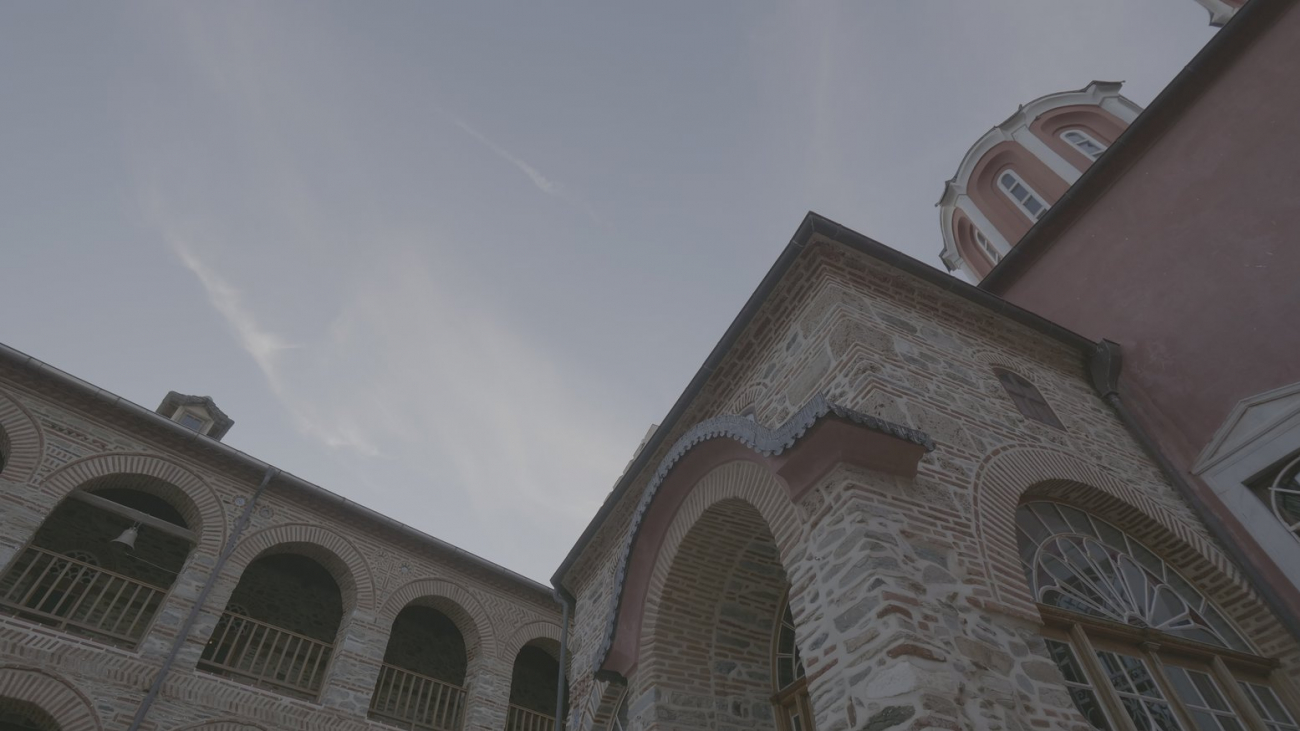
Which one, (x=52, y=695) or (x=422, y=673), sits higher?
(x=422, y=673)

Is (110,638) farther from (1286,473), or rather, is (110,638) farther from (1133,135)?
(1133,135)

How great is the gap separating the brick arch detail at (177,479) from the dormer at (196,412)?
1897 mm

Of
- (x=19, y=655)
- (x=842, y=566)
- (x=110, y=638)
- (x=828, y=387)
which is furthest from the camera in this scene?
(x=110, y=638)

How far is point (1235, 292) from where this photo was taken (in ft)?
20.1

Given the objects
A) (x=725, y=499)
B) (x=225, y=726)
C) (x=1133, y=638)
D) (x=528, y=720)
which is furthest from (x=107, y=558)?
(x=1133, y=638)

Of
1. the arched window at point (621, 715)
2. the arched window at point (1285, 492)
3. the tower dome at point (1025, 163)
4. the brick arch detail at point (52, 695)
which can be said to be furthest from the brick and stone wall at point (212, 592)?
the tower dome at point (1025, 163)

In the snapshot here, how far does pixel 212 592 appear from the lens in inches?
335

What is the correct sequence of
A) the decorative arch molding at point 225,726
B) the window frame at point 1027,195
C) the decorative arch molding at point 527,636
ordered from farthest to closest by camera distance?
the window frame at point 1027,195 < the decorative arch molding at point 527,636 < the decorative arch molding at point 225,726

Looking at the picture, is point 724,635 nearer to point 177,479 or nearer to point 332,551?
point 332,551

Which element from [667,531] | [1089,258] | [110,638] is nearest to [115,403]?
[110,638]

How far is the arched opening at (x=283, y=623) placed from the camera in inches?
349

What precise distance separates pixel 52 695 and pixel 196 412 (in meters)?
4.85

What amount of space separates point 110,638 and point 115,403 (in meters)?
2.76

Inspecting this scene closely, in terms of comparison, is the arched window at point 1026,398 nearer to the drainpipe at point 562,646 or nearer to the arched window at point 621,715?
the arched window at point 621,715
